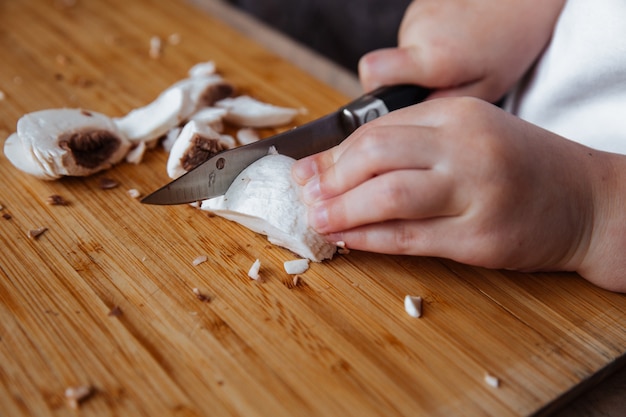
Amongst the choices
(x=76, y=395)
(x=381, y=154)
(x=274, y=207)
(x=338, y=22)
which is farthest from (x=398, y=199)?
(x=338, y=22)

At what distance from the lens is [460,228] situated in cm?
83

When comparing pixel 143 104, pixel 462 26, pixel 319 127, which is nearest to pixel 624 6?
pixel 462 26

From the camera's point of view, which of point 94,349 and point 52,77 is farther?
point 52,77

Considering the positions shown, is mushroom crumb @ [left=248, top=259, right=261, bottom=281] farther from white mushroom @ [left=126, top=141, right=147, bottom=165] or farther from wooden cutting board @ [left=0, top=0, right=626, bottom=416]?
white mushroom @ [left=126, top=141, right=147, bottom=165]

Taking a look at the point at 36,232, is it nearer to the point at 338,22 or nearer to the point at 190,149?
the point at 190,149

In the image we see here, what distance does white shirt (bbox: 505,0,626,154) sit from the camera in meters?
1.05

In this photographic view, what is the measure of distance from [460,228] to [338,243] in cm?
16

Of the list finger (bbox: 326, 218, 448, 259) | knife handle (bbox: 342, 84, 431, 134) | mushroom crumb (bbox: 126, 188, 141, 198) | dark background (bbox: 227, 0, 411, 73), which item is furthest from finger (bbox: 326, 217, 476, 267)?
dark background (bbox: 227, 0, 411, 73)

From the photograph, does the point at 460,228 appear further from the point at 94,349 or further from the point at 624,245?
the point at 94,349

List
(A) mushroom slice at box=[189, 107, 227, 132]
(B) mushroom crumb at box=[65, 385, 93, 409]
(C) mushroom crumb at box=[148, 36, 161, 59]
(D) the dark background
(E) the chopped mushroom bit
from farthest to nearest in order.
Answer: (D) the dark background, (C) mushroom crumb at box=[148, 36, 161, 59], (A) mushroom slice at box=[189, 107, 227, 132], (E) the chopped mushroom bit, (B) mushroom crumb at box=[65, 385, 93, 409]

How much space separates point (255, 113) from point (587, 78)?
1.83 ft

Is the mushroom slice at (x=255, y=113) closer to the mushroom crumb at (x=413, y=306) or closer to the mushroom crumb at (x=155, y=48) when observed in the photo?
the mushroom crumb at (x=155, y=48)

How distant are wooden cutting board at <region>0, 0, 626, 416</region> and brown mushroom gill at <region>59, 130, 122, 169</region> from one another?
34mm

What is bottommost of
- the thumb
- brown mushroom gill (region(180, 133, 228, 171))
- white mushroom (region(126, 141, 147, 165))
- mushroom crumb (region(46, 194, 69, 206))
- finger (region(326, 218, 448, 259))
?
mushroom crumb (region(46, 194, 69, 206))
